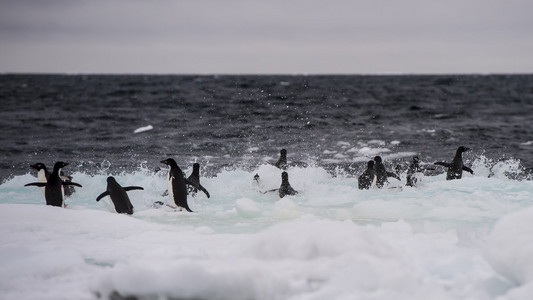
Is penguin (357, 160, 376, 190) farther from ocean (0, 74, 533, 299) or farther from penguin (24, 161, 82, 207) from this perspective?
penguin (24, 161, 82, 207)

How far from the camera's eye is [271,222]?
8.25 metres

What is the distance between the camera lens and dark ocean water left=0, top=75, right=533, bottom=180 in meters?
18.2

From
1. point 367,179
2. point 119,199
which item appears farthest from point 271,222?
point 367,179

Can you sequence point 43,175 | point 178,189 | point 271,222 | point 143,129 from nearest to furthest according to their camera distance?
1. point 271,222
2. point 178,189
3. point 43,175
4. point 143,129

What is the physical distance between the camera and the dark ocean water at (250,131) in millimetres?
18172

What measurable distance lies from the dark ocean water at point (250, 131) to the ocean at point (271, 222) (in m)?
0.16

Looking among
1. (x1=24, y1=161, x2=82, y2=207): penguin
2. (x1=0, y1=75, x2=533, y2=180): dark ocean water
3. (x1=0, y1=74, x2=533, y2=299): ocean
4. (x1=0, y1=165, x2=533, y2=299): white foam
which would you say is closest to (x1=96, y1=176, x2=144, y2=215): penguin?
(x1=0, y1=74, x2=533, y2=299): ocean

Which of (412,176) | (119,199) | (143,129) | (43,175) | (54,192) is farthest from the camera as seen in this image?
(143,129)

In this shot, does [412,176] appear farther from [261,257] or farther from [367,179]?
[261,257]

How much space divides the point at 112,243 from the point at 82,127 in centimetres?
2075

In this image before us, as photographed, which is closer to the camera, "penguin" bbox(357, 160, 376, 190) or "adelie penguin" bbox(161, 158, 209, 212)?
"adelie penguin" bbox(161, 158, 209, 212)

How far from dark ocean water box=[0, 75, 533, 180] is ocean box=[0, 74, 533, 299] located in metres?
0.16

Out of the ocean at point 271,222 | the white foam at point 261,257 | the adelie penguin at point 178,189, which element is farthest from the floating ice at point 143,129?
the white foam at point 261,257

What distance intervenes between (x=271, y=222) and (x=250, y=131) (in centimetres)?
1576
